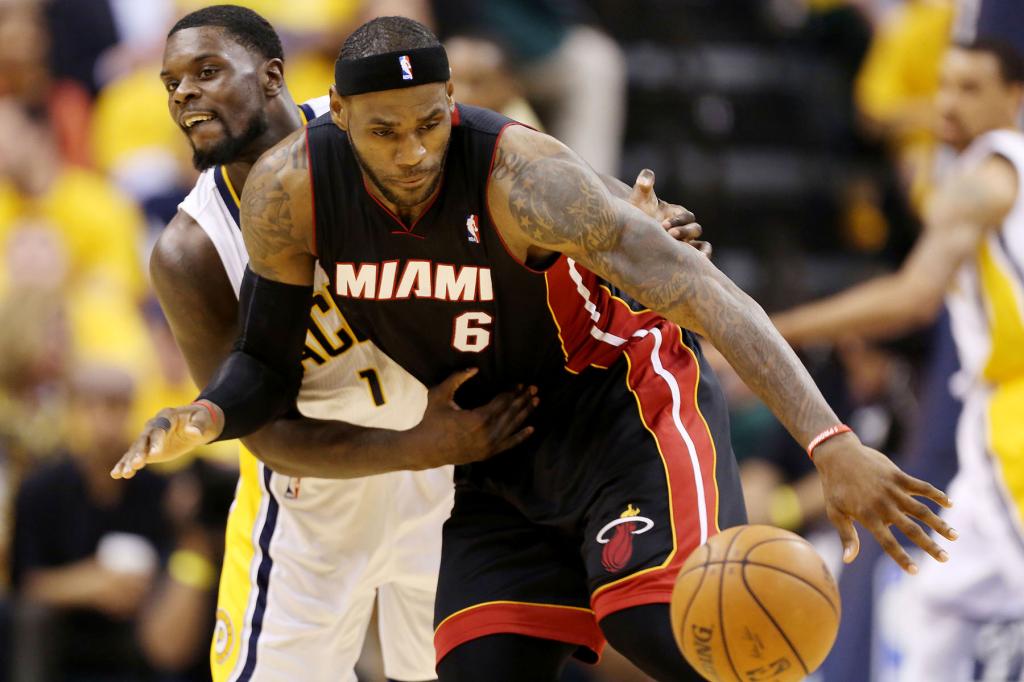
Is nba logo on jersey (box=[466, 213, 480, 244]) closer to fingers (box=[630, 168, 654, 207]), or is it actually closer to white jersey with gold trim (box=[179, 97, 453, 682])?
fingers (box=[630, 168, 654, 207])

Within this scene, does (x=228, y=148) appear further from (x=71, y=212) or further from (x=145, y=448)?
(x=71, y=212)

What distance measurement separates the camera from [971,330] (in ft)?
21.0

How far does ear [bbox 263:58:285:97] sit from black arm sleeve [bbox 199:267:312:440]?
2.15 feet

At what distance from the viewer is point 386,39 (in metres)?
4.02

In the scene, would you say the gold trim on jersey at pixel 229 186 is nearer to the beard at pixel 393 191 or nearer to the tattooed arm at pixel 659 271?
the beard at pixel 393 191

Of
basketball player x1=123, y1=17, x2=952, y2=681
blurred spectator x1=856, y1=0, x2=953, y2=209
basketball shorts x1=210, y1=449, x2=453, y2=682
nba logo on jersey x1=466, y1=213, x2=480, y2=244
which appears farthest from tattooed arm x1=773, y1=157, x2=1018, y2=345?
blurred spectator x1=856, y1=0, x2=953, y2=209

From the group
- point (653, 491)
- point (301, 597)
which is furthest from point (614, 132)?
point (653, 491)

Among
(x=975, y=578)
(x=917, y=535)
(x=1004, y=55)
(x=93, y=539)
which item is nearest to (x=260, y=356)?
(x=917, y=535)

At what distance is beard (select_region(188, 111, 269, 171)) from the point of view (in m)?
4.69

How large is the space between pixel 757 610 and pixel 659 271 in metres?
0.82

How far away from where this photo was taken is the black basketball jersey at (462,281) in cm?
419

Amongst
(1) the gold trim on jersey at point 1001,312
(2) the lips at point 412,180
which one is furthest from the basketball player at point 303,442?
(1) the gold trim on jersey at point 1001,312

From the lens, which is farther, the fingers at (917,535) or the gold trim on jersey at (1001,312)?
the gold trim on jersey at (1001,312)

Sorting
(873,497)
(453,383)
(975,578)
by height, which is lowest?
(975,578)
